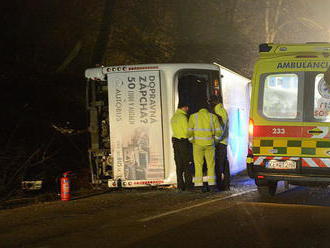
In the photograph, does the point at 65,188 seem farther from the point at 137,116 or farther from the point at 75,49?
the point at 75,49

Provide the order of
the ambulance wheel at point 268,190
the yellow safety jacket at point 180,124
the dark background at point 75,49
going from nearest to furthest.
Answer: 1. the ambulance wheel at point 268,190
2. the yellow safety jacket at point 180,124
3. the dark background at point 75,49

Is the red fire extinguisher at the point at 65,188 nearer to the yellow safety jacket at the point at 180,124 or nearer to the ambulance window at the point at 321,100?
the yellow safety jacket at the point at 180,124

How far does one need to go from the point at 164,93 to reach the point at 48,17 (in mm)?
12038

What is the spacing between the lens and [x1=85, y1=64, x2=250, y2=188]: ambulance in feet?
34.8

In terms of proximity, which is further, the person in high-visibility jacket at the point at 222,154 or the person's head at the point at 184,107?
the person in high-visibility jacket at the point at 222,154

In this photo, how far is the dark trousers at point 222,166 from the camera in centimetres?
1105

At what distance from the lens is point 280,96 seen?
944cm

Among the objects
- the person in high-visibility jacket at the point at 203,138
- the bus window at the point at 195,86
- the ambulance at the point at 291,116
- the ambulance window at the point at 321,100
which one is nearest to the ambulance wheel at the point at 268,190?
the ambulance at the point at 291,116

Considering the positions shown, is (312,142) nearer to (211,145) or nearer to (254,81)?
(254,81)

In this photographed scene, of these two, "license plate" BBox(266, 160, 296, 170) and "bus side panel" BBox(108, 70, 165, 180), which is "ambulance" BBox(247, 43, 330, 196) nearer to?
"license plate" BBox(266, 160, 296, 170)

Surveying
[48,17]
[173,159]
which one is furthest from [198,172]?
[48,17]

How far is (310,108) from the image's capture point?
30.3ft

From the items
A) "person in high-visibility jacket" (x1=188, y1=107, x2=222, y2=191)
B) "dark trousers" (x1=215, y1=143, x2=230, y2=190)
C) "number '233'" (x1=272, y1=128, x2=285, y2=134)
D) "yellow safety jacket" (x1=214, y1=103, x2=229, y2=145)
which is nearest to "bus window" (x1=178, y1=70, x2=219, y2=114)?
"yellow safety jacket" (x1=214, y1=103, x2=229, y2=145)

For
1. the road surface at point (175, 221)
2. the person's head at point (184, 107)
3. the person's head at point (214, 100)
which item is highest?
the person's head at point (214, 100)
